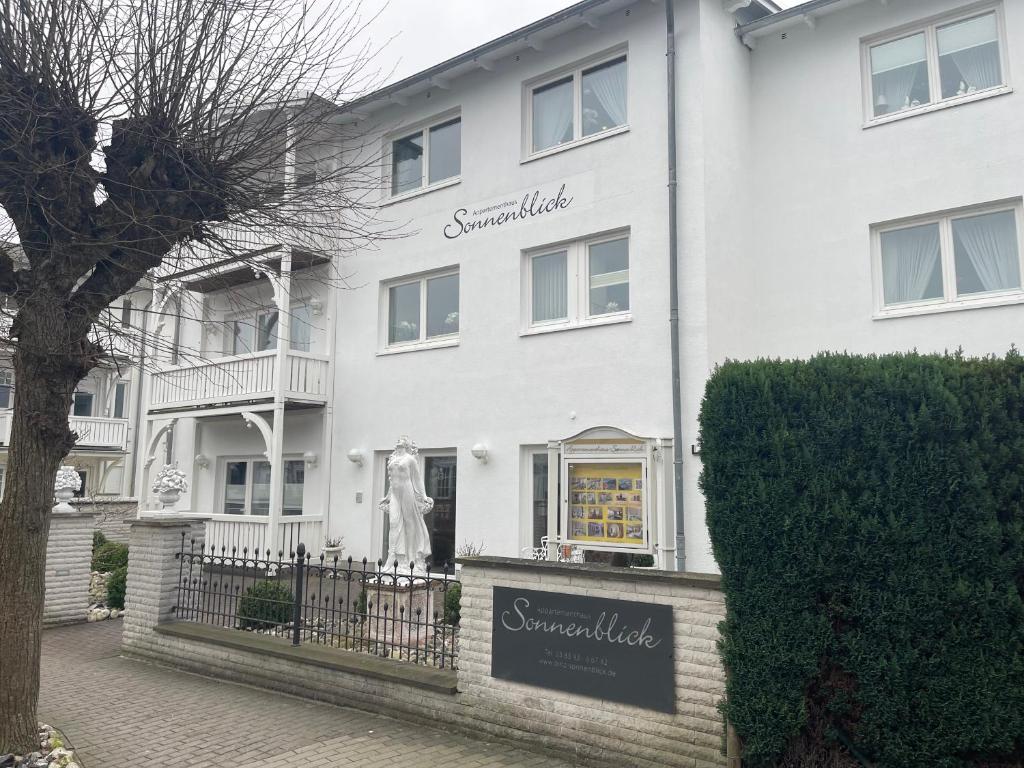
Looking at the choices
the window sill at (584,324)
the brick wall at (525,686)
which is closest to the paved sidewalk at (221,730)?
the brick wall at (525,686)

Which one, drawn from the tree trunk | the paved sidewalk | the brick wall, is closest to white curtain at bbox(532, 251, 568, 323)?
the brick wall

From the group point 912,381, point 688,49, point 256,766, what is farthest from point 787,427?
point 688,49

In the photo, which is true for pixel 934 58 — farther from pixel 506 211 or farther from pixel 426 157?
pixel 426 157

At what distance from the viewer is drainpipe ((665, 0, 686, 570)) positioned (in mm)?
10492

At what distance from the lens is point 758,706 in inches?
183

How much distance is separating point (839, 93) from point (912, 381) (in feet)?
28.5

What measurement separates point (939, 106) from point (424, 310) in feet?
28.5

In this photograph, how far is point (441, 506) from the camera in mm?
13570

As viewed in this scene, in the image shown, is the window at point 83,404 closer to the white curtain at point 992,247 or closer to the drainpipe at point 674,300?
the drainpipe at point 674,300

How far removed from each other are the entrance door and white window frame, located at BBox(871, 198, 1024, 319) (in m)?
7.17

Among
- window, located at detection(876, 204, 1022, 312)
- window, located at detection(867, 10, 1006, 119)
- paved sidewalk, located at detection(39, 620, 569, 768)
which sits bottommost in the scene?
paved sidewalk, located at detection(39, 620, 569, 768)

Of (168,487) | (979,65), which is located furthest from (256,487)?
(979,65)

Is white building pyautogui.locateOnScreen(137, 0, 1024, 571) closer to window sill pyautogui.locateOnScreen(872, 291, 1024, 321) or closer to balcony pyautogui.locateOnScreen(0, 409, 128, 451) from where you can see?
window sill pyautogui.locateOnScreen(872, 291, 1024, 321)

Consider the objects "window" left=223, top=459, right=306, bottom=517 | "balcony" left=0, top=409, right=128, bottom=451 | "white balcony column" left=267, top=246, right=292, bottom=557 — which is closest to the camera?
"white balcony column" left=267, top=246, right=292, bottom=557
